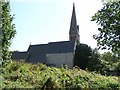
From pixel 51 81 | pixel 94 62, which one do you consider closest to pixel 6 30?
pixel 51 81

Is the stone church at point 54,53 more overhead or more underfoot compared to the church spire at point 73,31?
more underfoot

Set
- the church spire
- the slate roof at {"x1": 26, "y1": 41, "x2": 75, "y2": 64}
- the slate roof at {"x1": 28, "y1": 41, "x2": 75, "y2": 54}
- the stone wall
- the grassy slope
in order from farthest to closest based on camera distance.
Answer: the church spire
the slate roof at {"x1": 26, "y1": 41, "x2": 75, "y2": 64}
the slate roof at {"x1": 28, "y1": 41, "x2": 75, "y2": 54}
the stone wall
the grassy slope

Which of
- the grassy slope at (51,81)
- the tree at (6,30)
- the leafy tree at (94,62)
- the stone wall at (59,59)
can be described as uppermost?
the tree at (6,30)

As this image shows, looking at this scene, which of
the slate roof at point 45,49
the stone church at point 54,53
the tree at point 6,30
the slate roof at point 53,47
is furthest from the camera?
the slate roof at point 45,49

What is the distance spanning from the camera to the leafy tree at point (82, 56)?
7651cm

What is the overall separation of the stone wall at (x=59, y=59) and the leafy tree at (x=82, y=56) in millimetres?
12468

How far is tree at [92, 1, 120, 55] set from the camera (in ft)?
61.3

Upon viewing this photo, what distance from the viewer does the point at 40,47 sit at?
109562mm

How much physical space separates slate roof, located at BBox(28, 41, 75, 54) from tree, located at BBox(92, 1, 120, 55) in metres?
75.4

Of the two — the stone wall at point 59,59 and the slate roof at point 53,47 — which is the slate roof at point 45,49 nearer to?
the slate roof at point 53,47

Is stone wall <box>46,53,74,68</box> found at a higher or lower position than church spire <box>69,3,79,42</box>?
lower

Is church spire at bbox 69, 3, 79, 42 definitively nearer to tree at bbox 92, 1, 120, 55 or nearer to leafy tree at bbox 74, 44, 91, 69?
leafy tree at bbox 74, 44, 91, 69

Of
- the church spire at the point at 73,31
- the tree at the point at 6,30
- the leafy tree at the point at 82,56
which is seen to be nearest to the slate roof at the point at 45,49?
the leafy tree at the point at 82,56

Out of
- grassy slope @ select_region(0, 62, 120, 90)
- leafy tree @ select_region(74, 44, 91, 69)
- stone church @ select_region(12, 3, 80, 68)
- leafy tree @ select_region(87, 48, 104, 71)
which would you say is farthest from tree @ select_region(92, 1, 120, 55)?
stone church @ select_region(12, 3, 80, 68)
